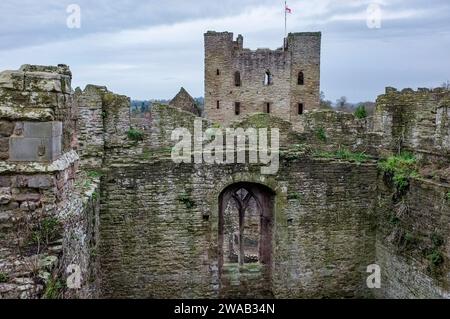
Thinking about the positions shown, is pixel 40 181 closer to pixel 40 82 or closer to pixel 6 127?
pixel 6 127

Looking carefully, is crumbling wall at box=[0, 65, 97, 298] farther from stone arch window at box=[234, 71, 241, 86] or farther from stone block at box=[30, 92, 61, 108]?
stone arch window at box=[234, 71, 241, 86]

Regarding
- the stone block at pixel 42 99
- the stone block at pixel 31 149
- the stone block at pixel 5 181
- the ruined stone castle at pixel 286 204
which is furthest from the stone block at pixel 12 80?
the ruined stone castle at pixel 286 204

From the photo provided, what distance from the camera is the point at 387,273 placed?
39.4 ft

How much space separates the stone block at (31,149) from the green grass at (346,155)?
296 inches

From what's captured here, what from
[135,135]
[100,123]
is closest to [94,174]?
[100,123]

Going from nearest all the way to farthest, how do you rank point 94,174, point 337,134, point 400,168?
point 94,174
point 400,168
point 337,134

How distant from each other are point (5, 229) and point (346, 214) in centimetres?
853

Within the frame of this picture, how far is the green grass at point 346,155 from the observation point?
40.3 feet

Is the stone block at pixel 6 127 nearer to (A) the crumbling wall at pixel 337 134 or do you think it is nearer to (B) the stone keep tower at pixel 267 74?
(A) the crumbling wall at pixel 337 134

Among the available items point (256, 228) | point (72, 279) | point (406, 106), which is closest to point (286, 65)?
point (256, 228)

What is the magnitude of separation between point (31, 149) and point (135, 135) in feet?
19.8

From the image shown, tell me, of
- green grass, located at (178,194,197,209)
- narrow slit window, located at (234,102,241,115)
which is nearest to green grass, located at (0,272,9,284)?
green grass, located at (178,194,197,209)

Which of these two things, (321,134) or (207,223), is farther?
(321,134)

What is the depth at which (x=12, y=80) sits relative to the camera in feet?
19.1
